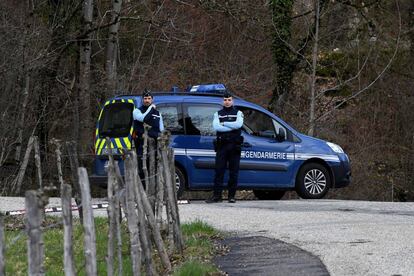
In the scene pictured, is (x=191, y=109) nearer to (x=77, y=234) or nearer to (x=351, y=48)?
(x=77, y=234)

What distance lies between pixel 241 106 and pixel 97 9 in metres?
10.9

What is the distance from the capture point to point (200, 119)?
17.1 metres

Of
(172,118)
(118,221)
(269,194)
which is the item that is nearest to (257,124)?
(172,118)

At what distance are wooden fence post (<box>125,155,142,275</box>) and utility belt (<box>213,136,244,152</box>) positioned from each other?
8178mm

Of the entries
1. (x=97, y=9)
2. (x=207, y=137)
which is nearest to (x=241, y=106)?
(x=207, y=137)

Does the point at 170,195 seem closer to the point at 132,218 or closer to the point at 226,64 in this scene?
the point at 132,218

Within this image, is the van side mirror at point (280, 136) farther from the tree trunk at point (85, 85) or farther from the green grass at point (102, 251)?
the tree trunk at point (85, 85)

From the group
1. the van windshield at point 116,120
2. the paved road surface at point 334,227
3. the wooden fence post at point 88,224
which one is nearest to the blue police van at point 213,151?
the van windshield at point 116,120

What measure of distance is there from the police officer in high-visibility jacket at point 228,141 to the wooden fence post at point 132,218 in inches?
316

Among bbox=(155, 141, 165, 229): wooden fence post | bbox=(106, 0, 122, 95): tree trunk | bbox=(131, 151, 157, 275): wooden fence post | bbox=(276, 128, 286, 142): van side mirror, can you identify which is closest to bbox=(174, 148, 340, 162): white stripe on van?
bbox=(276, 128, 286, 142): van side mirror

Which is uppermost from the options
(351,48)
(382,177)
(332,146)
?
(351,48)

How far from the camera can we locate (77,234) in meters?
11.4

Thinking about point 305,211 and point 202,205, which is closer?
point 305,211

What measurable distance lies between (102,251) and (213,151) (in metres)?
6.85
